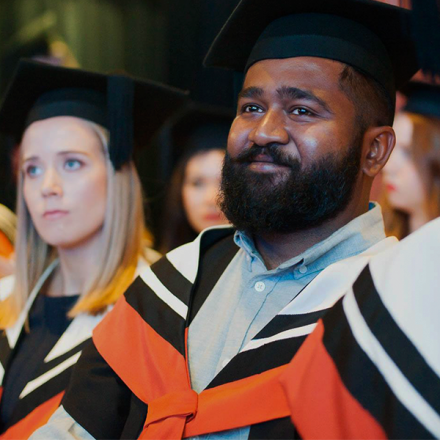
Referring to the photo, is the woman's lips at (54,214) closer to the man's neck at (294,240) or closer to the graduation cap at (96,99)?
the graduation cap at (96,99)

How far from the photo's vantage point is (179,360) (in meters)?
1.61

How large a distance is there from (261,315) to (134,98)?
1247 mm

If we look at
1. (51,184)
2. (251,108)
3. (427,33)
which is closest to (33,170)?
(51,184)

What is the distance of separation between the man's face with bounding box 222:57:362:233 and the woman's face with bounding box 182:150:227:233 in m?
1.80

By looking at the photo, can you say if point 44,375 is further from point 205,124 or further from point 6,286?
point 205,124

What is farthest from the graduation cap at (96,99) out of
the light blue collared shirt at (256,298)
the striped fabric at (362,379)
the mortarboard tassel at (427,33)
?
the striped fabric at (362,379)

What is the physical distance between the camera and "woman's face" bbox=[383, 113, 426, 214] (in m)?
3.01

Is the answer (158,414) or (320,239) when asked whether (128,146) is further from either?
(158,414)

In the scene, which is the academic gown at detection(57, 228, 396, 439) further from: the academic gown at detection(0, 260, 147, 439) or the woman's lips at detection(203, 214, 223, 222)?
the woman's lips at detection(203, 214, 223, 222)

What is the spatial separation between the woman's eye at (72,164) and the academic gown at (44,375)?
1.93 ft

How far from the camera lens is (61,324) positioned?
2.44 m

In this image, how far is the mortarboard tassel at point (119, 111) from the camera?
2.43 meters

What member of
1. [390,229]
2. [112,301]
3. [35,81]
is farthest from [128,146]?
[390,229]

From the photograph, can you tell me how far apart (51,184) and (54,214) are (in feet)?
0.40
